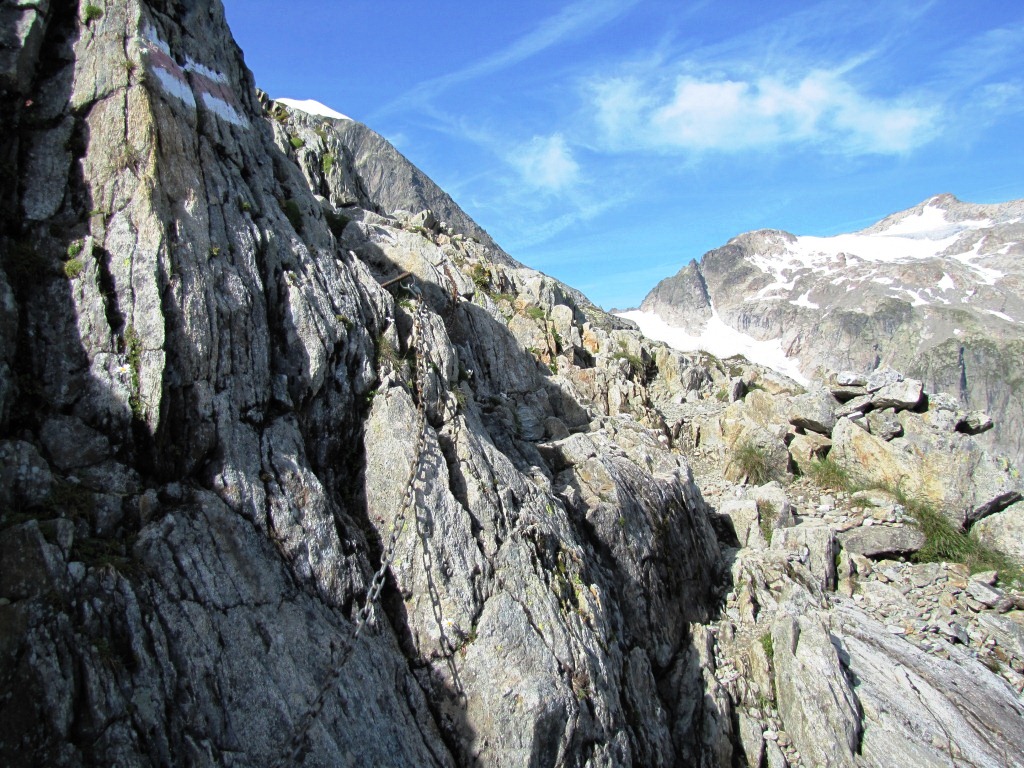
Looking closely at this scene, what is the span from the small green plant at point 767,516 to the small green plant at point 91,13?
88.9 ft

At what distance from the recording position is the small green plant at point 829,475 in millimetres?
26172

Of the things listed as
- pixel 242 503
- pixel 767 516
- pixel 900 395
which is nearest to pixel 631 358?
pixel 900 395

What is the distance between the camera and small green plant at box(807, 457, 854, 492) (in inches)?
1030

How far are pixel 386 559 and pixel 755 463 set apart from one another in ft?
72.2

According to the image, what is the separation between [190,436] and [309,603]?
3.96m

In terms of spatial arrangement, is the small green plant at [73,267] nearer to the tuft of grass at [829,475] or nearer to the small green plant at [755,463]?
the small green plant at [755,463]

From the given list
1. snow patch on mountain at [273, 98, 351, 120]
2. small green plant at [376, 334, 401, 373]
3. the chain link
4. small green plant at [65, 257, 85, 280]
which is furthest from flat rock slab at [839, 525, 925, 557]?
snow patch on mountain at [273, 98, 351, 120]

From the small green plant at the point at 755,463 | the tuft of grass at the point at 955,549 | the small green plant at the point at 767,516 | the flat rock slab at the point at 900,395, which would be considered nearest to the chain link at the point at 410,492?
the small green plant at the point at 767,516

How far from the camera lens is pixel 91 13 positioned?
1304 cm

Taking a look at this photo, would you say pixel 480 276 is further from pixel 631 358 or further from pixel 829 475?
pixel 829 475

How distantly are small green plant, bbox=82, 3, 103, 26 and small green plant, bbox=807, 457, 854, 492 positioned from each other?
3149 centimetres

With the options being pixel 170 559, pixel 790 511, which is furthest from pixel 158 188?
pixel 790 511

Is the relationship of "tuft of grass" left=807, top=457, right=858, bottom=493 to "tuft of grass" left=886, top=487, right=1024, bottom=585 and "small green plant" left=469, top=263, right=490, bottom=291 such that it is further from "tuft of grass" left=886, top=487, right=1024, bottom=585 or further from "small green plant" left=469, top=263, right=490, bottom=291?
"small green plant" left=469, top=263, right=490, bottom=291

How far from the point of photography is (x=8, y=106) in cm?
1135
